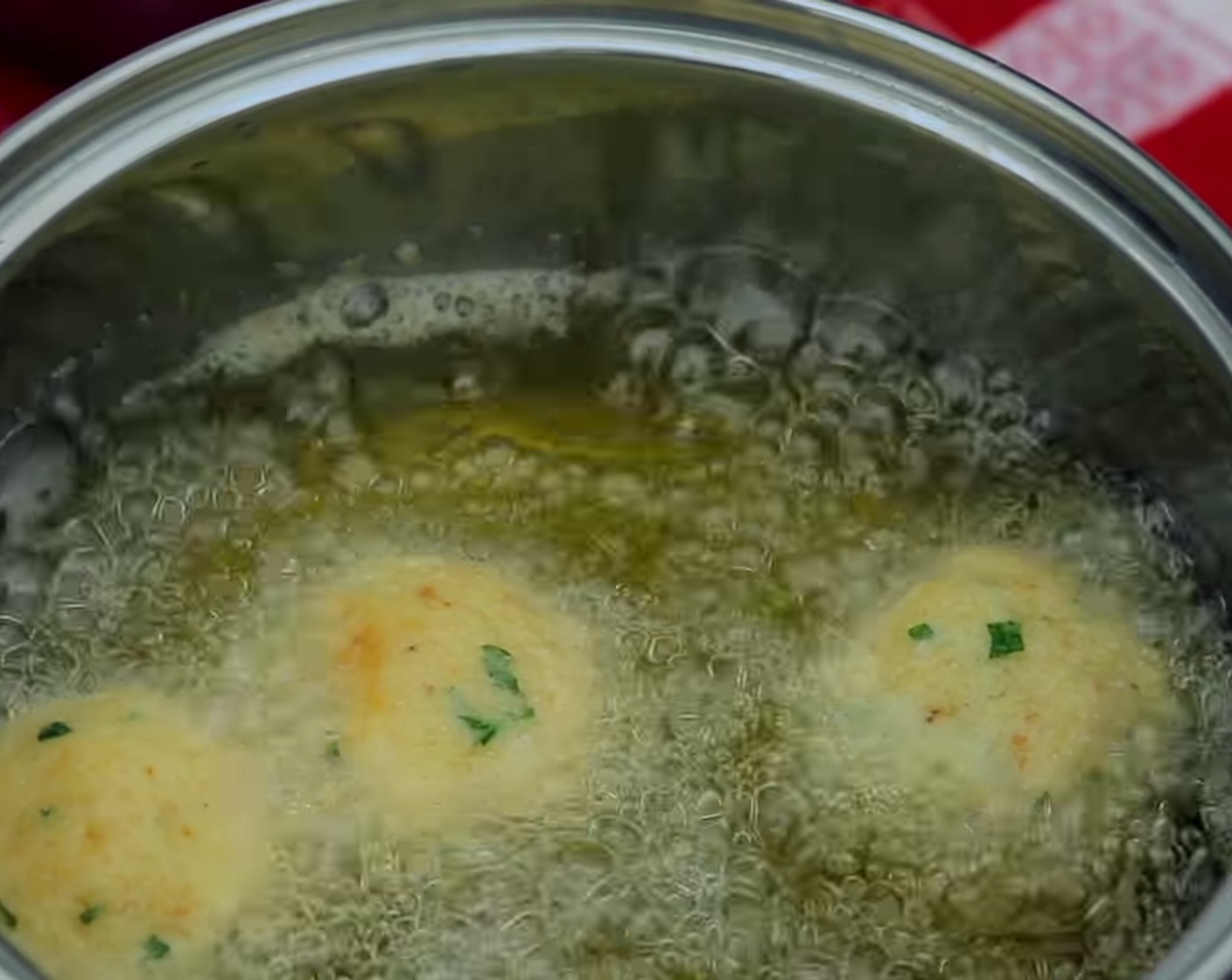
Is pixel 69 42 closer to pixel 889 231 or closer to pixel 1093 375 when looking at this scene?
pixel 889 231

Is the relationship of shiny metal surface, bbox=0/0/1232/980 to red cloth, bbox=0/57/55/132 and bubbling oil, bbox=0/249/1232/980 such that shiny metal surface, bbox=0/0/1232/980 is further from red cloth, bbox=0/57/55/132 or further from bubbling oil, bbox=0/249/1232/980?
red cloth, bbox=0/57/55/132

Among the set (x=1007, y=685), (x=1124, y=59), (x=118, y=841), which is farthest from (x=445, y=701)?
(x=1124, y=59)

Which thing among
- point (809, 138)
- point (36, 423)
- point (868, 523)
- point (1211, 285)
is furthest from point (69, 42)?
point (1211, 285)

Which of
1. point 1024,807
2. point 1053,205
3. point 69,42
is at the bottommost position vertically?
point 1024,807

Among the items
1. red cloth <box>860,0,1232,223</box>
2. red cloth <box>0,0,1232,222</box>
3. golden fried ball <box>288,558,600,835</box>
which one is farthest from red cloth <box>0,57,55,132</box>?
red cloth <box>860,0,1232,223</box>

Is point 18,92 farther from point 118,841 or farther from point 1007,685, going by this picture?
point 1007,685
